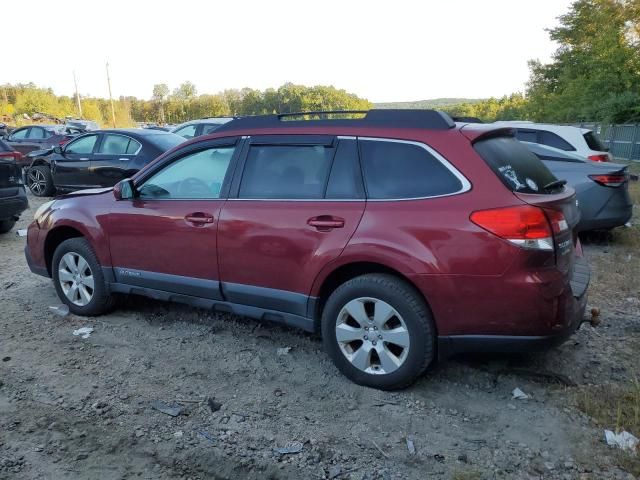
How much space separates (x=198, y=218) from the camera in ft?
13.7

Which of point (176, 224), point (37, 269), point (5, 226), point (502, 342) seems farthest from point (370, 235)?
point (5, 226)

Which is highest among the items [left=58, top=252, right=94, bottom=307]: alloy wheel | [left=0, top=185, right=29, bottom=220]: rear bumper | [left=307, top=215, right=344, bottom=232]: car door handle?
[left=307, top=215, right=344, bottom=232]: car door handle

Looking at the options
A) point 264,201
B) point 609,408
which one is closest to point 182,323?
point 264,201

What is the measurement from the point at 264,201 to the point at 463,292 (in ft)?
5.06

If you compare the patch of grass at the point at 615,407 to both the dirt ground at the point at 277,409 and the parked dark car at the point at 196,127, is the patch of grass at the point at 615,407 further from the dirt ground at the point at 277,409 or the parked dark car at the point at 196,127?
the parked dark car at the point at 196,127

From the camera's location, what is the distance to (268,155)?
4062 mm

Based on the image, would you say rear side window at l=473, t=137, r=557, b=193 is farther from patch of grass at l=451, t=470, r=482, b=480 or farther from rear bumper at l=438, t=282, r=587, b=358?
patch of grass at l=451, t=470, r=482, b=480

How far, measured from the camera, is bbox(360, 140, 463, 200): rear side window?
337cm

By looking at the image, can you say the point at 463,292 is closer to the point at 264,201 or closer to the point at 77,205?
the point at 264,201

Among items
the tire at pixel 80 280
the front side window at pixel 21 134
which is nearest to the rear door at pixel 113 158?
the tire at pixel 80 280

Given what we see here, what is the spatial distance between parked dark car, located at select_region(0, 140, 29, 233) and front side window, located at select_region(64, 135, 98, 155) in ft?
8.97

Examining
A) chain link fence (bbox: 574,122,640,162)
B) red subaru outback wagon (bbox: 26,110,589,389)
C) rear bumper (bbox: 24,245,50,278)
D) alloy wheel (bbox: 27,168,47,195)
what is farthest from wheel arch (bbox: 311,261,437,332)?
chain link fence (bbox: 574,122,640,162)

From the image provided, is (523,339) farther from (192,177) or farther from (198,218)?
(192,177)

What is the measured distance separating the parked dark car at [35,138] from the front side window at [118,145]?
7.77 meters
